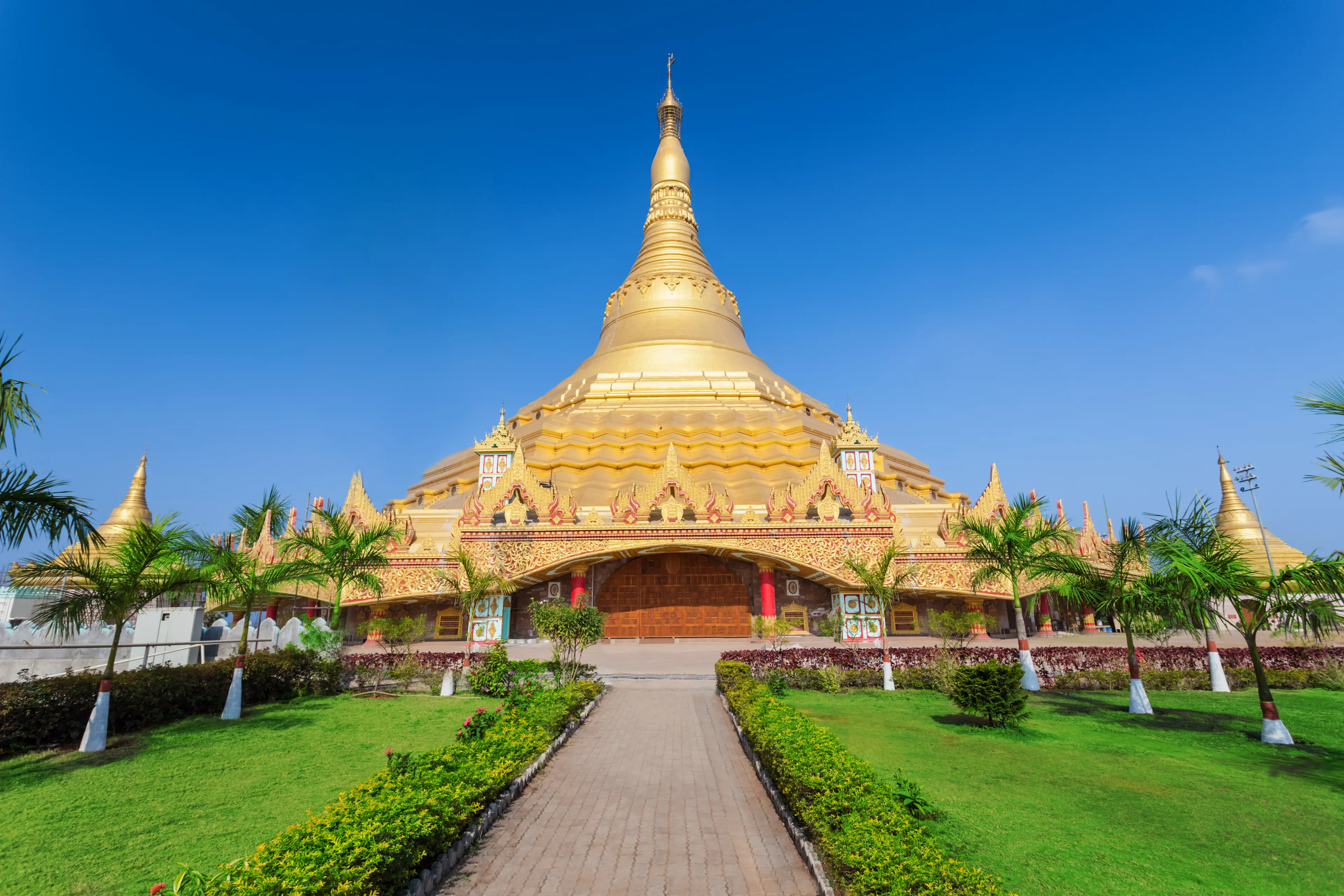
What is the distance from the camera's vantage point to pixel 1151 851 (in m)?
6.01

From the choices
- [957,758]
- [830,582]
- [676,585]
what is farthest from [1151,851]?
[676,585]

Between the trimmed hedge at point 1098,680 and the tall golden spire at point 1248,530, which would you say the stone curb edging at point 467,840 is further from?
the tall golden spire at point 1248,530

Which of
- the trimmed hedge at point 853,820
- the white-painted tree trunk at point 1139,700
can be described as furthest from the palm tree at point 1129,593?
the trimmed hedge at point 853,820

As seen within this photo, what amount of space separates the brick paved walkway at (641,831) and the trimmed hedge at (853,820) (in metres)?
0.40

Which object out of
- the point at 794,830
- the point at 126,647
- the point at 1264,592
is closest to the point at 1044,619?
the point at 1264,592

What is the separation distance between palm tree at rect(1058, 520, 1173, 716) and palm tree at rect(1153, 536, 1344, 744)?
1.83 feet

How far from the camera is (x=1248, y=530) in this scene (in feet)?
110

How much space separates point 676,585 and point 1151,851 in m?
20.1

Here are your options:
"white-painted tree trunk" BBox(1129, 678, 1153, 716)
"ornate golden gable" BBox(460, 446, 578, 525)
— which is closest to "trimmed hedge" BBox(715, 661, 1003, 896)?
"white-painted tree trunk" BBox(1129, 678, 1153, 716)

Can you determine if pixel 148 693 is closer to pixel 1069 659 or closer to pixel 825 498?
pixel 1069 659

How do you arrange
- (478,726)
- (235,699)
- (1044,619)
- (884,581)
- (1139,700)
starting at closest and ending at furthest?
(478,726)
(235,699)
(1139,700)
(884,581)
(1044,619)

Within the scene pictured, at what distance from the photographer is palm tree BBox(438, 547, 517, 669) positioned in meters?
18.3

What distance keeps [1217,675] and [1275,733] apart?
19.0 ft

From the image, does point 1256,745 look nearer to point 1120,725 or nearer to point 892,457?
point 1120,725
